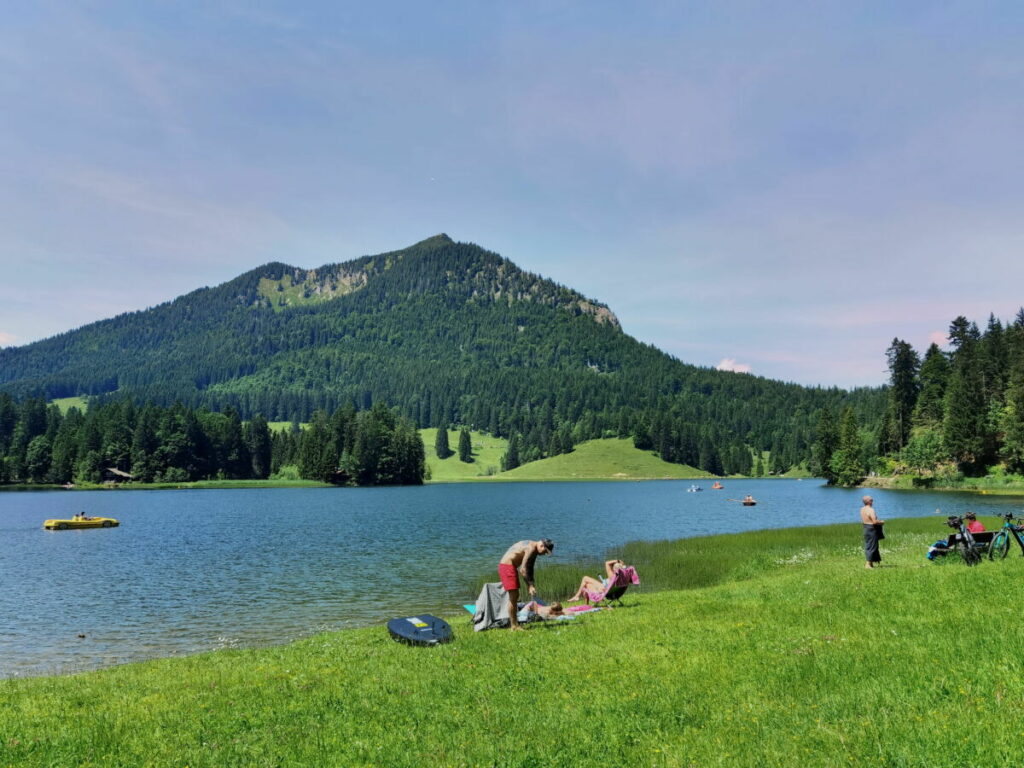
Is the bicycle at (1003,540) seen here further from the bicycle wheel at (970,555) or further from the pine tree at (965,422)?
the pine tree at (965,422)

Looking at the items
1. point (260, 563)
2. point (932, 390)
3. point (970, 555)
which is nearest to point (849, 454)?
point (932, 390)

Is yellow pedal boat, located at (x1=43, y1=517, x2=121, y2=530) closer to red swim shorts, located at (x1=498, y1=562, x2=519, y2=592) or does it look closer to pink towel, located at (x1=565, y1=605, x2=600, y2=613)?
pink towel, located at (x1=565, y1=605, x2=600, y2=613)

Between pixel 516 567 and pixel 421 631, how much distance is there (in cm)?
Result: 352

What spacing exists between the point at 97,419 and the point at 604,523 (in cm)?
16438

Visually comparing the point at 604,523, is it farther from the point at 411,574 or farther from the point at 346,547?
the point at 411,574

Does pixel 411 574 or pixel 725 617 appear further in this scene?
pixel 411 574

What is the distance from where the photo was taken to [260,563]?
149 ft

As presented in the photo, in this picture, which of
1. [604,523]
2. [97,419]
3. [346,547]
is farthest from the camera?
[97,419]

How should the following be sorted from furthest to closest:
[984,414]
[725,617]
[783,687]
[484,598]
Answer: [984,414] → [484,598] → [725,617] → [783,687]

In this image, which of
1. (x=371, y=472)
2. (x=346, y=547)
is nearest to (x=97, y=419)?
Answer: (x=371, y=472)

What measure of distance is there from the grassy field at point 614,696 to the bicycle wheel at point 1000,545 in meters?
5.92

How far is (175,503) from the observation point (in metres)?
113

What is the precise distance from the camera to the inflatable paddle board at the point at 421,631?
17.3m

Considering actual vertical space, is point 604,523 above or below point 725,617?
below
